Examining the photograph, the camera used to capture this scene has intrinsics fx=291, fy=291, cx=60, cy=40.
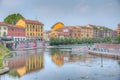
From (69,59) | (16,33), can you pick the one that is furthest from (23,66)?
(16,33)

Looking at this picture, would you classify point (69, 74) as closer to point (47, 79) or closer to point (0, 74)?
point (47, 79)

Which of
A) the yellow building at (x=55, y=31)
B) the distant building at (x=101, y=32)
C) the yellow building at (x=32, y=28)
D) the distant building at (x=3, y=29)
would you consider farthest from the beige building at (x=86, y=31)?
the distant building at (x=3, y=29)

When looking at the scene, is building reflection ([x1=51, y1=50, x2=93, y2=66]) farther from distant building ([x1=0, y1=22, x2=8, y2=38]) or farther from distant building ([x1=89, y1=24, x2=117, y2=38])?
distant building ([x1=89, y1=24, x2=117, y2=38])

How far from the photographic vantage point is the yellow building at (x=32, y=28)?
47.0 feet

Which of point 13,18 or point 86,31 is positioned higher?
point 13,18

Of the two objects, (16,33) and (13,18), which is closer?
(16,33)

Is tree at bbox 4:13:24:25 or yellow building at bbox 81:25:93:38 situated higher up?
tree at bbox 4:13:24:25

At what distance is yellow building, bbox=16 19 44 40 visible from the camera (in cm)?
1433

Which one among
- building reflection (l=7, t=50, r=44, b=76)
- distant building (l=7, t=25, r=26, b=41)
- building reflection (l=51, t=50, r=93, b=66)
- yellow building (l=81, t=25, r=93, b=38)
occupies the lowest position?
building reflection (l=7, t=50, r=44, b=76)

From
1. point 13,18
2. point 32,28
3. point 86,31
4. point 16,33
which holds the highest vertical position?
point 13,18

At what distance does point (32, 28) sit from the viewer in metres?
15.1

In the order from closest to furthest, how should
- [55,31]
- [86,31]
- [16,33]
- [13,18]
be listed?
[16,33] → [13,18] → [55,31] → [86,31]

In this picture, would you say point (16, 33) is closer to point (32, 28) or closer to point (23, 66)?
point (32, 28)

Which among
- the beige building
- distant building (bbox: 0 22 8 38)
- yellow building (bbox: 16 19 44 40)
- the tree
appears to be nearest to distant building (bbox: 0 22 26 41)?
distant building (bbox: 0 22 8 38)
